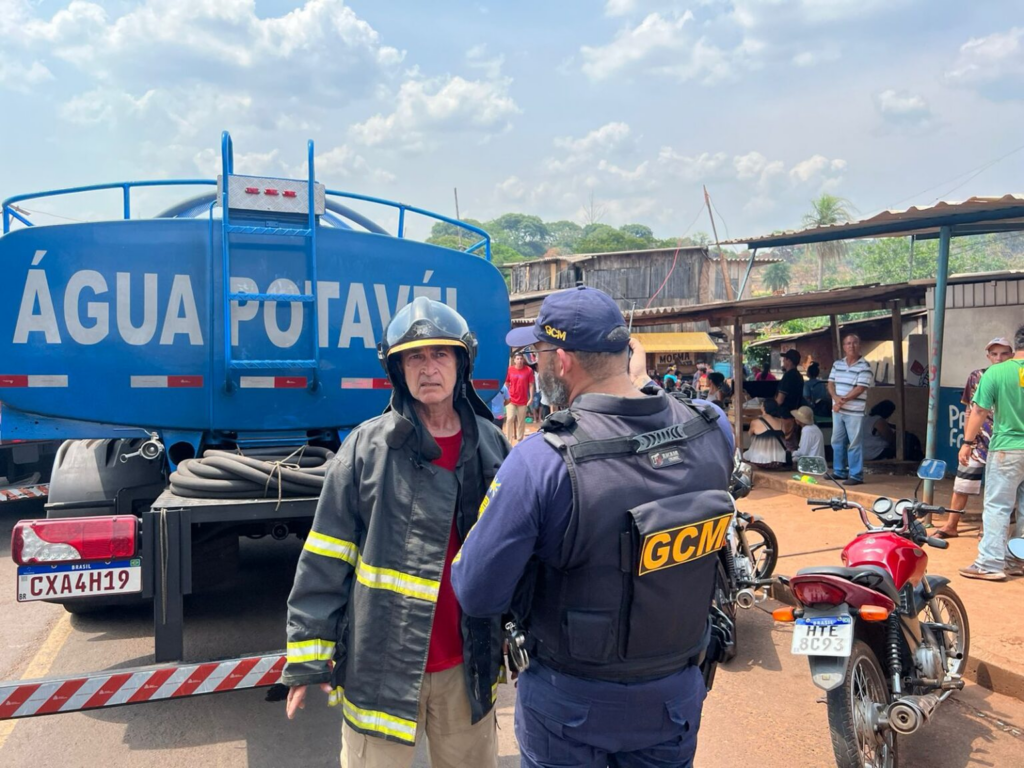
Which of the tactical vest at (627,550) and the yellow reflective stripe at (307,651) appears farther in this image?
the yellow reflective stripe at (307,651)

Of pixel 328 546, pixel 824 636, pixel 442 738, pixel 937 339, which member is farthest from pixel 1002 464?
pixel 328 546

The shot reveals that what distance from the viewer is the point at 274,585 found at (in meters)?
5.79

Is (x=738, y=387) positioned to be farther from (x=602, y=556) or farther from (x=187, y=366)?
(x=602, y=556)

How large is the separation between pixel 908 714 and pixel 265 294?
3325 mm

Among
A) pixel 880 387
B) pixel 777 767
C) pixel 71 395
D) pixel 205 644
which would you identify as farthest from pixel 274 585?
pixel 880 387

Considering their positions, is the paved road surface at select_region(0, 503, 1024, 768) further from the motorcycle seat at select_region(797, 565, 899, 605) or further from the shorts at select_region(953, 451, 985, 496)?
the shorts at select_region(953, 451, 985, 496)

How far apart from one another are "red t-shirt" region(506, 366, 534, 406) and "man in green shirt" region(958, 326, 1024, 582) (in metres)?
8.98

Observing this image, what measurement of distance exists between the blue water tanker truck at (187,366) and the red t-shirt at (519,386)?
9.67 meters

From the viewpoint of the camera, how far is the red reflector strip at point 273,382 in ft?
12.8

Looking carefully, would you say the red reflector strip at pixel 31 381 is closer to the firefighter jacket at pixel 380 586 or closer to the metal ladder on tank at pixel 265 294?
the metal ladder on tank at pixel 265 294

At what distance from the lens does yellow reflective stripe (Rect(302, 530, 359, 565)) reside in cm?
220

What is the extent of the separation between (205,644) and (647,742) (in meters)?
3.59

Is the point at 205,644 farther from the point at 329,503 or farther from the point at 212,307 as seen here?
the point at 329,503

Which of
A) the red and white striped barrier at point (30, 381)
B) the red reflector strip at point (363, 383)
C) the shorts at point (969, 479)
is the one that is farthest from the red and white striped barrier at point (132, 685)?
the shorts at point (969, 479)
